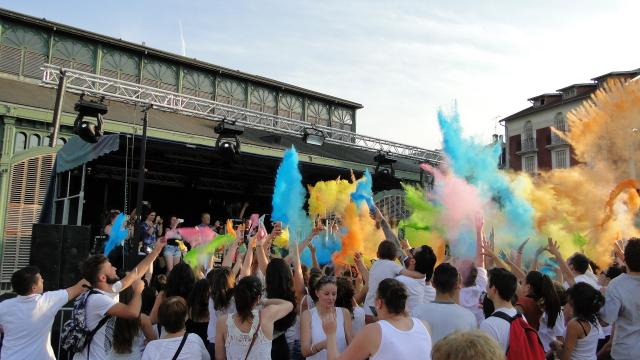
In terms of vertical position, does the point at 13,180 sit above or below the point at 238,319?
above

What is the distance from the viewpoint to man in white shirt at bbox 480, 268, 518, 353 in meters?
3.12

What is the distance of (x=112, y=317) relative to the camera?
3.63m

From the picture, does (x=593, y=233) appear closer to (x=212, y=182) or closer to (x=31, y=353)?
(x=31, y=353)

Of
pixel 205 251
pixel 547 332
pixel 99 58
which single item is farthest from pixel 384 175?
pixel 547 332

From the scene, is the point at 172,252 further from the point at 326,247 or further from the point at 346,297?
the point at 346,297

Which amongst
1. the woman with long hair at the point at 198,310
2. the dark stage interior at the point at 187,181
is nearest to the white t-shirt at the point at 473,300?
the woman with long hair at the point at 198,310

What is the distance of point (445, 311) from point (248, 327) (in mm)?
1306

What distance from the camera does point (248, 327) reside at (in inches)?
130

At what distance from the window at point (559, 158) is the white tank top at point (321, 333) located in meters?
39.3

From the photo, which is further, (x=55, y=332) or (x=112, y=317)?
(x=55, y=332)

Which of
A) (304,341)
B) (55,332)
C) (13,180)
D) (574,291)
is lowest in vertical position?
(55,332)

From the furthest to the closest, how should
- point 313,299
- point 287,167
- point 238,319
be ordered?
point 287,167 < point 313,299 < point 238,319

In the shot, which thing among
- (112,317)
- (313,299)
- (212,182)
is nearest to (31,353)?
(112,317)

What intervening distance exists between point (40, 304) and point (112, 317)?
59 cm
